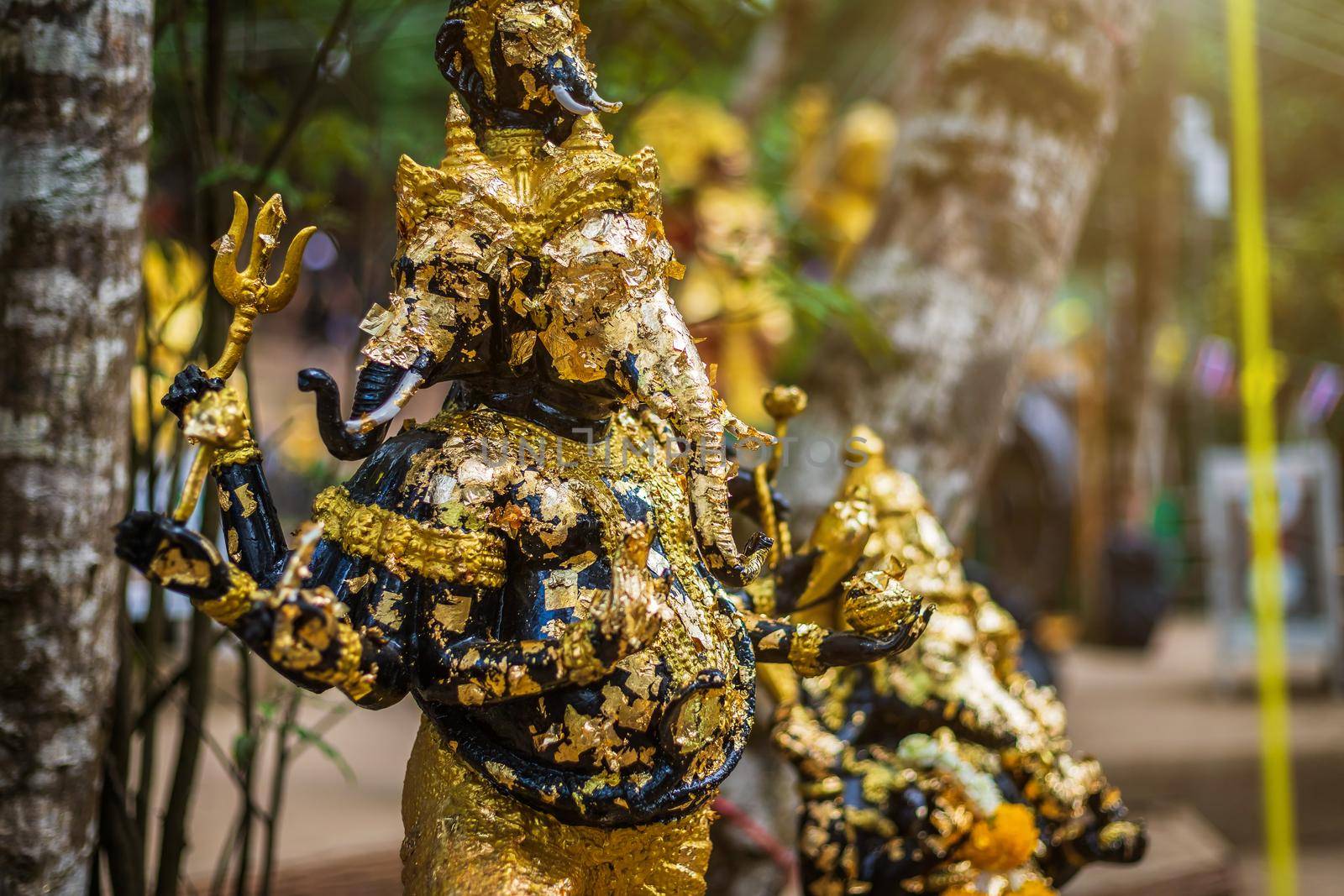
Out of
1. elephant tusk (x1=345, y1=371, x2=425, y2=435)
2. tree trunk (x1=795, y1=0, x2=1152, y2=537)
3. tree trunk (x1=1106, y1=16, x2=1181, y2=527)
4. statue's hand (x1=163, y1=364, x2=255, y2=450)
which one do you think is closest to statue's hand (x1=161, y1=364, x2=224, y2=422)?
statue's hand (x1=163, y1=364, x2=255, y2=450)

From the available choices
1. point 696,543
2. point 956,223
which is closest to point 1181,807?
point 956,223

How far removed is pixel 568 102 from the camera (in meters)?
1.05

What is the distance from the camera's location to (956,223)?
2363mm

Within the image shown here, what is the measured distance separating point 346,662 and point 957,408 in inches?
65.2

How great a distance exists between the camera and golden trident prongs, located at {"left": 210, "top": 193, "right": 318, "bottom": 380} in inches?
36.5

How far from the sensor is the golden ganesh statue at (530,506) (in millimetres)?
945

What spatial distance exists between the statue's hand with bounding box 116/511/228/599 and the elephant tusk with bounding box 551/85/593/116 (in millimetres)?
501

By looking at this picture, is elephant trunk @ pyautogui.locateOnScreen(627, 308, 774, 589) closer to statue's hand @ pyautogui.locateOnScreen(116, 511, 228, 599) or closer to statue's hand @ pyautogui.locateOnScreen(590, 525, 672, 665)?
statue's hand @ pyautogui.locateOnScreen(590, 525, 672, 665)

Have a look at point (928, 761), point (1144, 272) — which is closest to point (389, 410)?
point (928, 761)

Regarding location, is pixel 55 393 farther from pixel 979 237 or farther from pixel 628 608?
pixel 979 237

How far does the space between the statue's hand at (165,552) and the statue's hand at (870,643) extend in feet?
1.98

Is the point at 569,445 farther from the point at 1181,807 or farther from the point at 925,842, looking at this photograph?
the point at 1181,807

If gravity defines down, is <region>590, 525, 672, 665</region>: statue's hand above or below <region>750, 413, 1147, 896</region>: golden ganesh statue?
above

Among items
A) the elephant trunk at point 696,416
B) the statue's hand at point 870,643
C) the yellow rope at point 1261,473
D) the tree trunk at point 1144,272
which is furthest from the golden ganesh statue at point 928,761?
the tree trunk at point 1144,272
